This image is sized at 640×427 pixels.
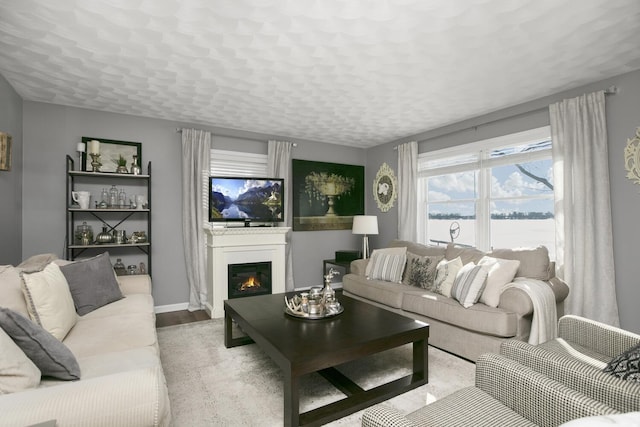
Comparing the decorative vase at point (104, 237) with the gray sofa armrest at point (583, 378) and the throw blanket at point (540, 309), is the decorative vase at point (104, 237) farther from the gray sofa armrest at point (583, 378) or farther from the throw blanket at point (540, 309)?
the throw blanket at point (540, 309)

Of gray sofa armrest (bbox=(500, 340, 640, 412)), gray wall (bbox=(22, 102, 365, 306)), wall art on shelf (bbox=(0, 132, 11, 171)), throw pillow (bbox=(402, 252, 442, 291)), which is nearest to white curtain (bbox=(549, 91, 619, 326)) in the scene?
throw pillow (bbox=(402, 252, 442, 291))

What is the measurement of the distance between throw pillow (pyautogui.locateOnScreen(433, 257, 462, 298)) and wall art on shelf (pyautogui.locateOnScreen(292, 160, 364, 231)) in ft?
8.31

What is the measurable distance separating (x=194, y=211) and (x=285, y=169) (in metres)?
1.52

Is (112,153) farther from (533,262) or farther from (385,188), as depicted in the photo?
(533,262)

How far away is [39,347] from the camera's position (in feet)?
4.63

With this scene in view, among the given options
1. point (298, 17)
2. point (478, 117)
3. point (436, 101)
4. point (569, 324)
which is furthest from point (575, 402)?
point (478, 117)

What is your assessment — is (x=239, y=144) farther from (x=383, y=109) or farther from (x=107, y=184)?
(x=383, y=109)

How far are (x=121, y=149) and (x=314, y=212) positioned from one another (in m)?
2.92

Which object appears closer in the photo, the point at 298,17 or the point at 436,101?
the point at 298,17

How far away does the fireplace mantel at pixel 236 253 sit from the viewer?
166 inches

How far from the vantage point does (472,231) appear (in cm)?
450

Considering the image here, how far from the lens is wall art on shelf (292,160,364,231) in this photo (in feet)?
17.8

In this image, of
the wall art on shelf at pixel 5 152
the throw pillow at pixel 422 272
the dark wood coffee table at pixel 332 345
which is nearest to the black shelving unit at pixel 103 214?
the wall art on shelf at pixel 5 152

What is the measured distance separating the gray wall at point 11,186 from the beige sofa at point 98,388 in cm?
149
